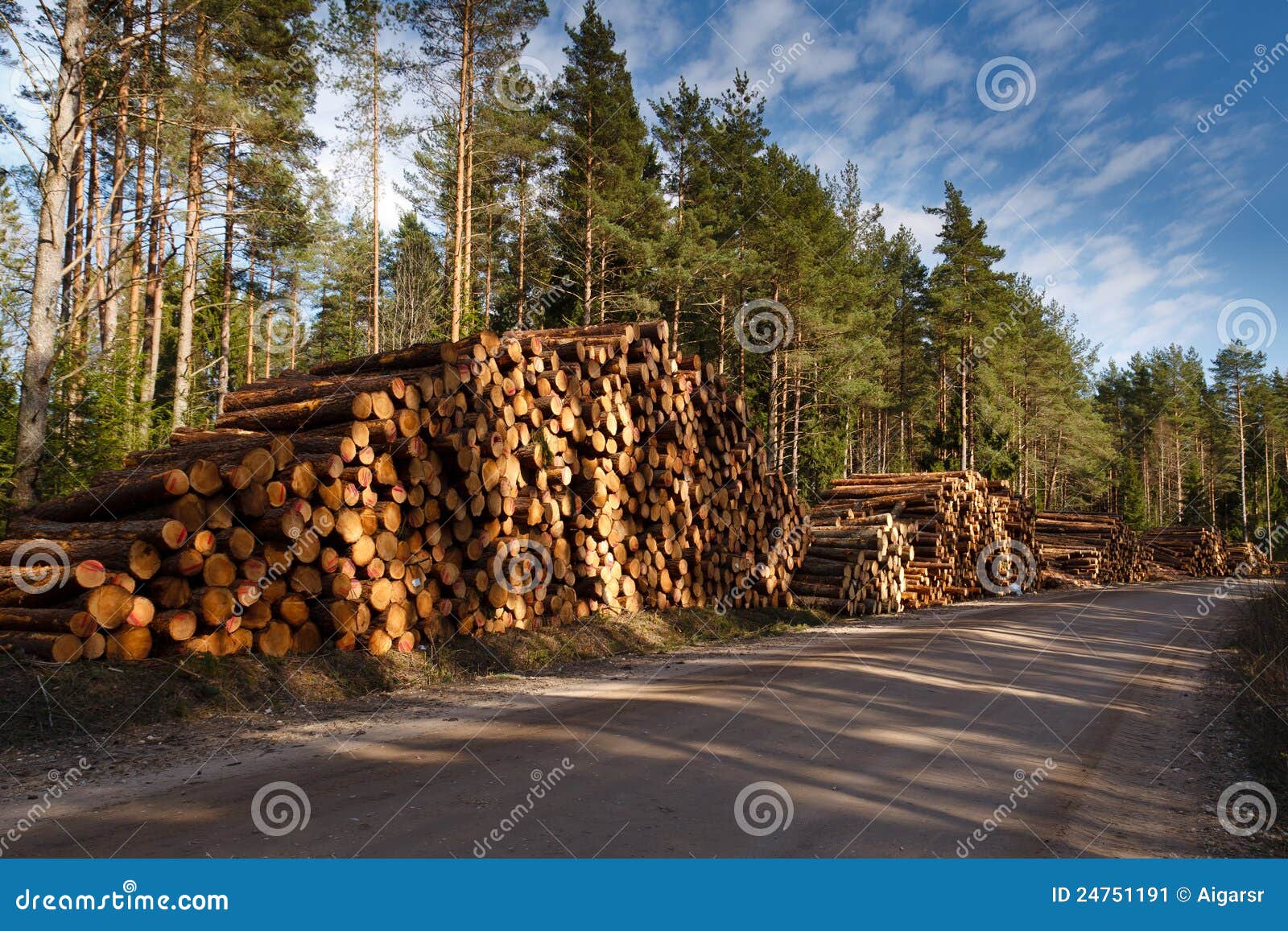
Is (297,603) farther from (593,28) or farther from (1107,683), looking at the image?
Result: (593,28)

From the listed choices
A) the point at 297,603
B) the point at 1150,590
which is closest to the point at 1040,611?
the point at 1150,590

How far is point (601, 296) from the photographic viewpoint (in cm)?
2431

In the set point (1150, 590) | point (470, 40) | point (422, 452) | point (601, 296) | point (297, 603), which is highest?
point (470, 40)

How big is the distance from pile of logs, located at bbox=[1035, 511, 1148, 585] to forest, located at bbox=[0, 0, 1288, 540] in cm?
807

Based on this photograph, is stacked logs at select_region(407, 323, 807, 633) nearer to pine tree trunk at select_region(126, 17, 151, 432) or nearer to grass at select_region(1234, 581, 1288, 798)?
pine tree trunk at select_region(126, 17, 151, 432)

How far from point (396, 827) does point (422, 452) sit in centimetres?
497

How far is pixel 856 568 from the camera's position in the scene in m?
15.2

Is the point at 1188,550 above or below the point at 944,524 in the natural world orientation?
below

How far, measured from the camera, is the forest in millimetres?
10281

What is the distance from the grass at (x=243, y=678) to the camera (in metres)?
5.25

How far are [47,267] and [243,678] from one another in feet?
17.8

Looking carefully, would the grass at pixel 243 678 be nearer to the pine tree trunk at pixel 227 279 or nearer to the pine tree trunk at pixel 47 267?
the pine tree trunk at pixel 47 267

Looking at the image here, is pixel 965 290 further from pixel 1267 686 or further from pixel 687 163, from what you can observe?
pixel 1267 686

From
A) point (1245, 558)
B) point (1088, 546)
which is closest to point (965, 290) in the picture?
point (1088, 546)
